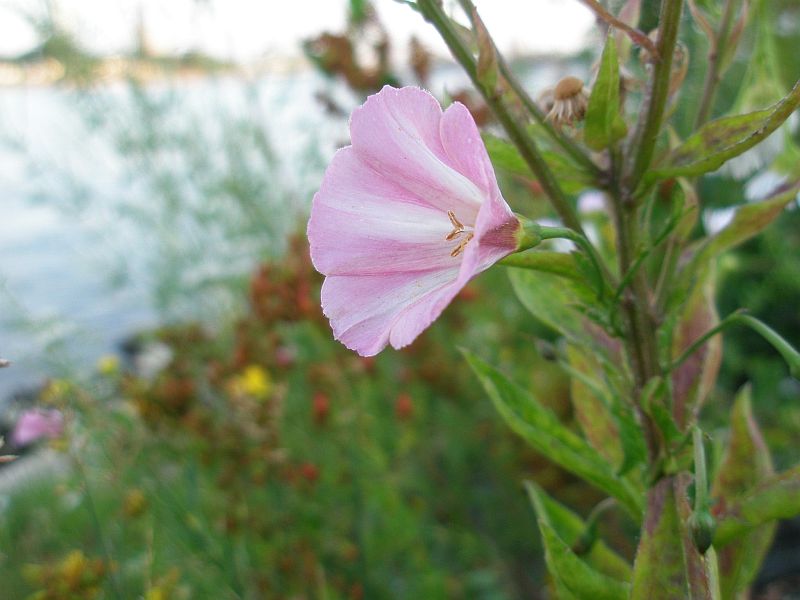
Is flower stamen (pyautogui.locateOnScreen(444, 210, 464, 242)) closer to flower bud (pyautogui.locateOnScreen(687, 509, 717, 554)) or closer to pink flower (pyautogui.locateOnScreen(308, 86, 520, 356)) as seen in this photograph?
pink flower (pyautogui.locateOnScreen(308, 86, 520, 356))

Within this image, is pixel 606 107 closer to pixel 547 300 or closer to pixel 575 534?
pixel 547 300

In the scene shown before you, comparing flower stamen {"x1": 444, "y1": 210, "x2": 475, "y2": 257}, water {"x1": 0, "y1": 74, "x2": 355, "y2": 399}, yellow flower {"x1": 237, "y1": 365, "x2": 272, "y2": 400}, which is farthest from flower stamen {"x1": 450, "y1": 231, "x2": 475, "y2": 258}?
water {"x1": 0, "y1": 74, "x2": 355, "y2": 399}

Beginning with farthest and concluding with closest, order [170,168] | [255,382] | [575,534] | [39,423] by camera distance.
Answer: [170,168], [255,382], [39,423], [575,534]

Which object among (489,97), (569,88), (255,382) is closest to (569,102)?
(569,88)

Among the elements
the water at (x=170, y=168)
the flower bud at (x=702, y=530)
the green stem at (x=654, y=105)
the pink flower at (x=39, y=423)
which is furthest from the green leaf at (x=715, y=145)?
the water at (x=170, y=168)

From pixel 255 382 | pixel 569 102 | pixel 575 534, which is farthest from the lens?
pixel 255 382

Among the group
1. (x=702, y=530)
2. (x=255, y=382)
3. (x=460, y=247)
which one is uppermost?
(x=460, y=247)
